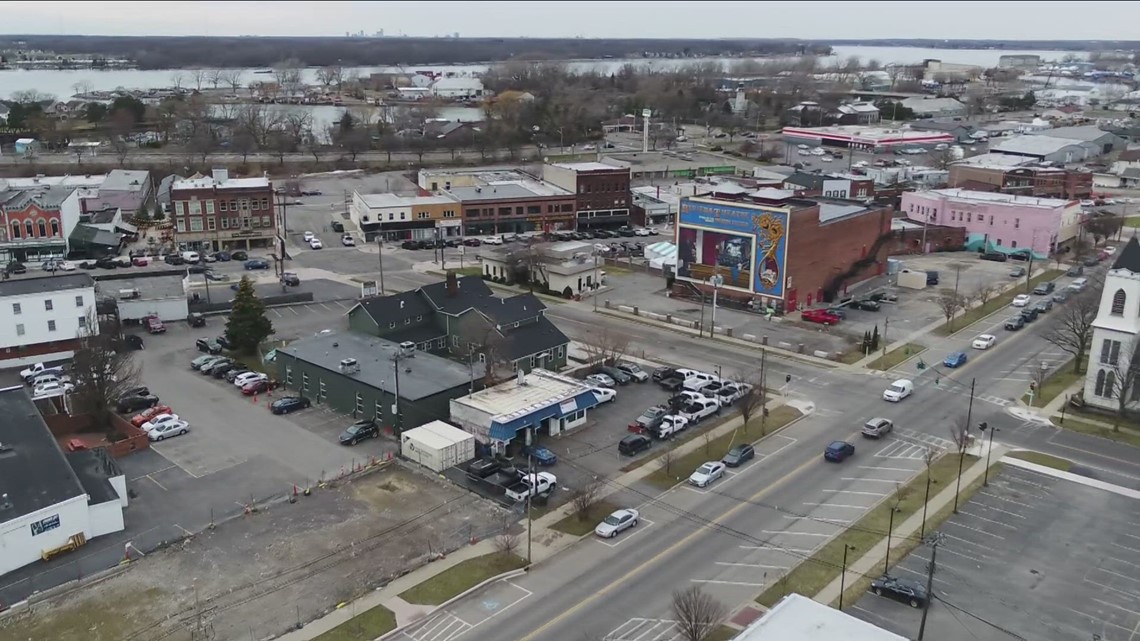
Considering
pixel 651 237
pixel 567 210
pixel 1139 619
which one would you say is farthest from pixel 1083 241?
pixel 1139 619

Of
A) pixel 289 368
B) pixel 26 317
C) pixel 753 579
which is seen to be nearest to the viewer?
pixel 753 579

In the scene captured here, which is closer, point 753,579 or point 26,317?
point 753,579

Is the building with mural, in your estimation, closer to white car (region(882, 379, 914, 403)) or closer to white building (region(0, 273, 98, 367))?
white car (region(882, 379, 914, 403))

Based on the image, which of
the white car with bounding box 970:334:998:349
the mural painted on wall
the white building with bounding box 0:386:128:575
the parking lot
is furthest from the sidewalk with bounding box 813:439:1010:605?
the white building with bounding box 0:386:128:575

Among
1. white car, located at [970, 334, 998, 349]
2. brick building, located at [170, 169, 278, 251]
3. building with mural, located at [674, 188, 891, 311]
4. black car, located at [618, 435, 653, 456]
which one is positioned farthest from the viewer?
brick building, located at [170, 169, 278, 251]

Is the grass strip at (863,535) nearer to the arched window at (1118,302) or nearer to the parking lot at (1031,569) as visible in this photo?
the parking lot at (1031,569)

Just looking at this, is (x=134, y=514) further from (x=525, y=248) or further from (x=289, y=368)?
(x=525, y=248)

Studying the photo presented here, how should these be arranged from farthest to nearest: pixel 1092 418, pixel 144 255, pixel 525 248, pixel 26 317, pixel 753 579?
pixel 144 255
pixel 525 248
pixel 26 317
pixel 1092 418
pixel 753 579

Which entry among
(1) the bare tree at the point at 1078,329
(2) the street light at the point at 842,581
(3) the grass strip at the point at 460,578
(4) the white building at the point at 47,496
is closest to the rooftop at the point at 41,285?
(4) the white building at the point at 47,496
